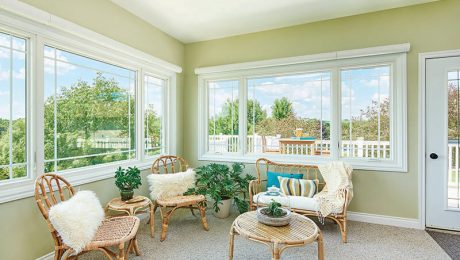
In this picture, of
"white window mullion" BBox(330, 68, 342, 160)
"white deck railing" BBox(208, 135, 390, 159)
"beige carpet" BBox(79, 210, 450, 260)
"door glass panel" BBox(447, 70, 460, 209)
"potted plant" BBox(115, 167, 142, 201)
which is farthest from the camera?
"white window mullion" BBox(330, 68, 342, 160)

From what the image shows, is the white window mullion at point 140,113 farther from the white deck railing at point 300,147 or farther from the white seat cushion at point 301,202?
the white seat cushion at point 301,202

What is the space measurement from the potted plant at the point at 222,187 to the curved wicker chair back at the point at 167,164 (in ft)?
1.48

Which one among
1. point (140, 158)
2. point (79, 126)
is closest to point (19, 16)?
point (79, 126)

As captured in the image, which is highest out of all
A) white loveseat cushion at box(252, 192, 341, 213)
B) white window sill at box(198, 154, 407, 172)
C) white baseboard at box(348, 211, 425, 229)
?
white window sill at box(198, 154, 407, 172)

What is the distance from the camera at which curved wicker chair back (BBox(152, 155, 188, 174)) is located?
11.2ft

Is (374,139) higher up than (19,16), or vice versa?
(19,16)

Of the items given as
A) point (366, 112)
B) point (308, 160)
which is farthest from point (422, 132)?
point (308, 160)

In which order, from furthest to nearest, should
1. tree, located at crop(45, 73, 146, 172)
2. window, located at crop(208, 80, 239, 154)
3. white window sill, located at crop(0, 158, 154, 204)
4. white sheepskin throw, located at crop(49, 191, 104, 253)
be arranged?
window, located at crop(208, 80, 239, 154) → tree, located at crop(45, 73, 146, 172) → white window sill, located at crop(0, 158, 154, 204) → white sheepskin throw, located at crop(49, 191, 104, 253)

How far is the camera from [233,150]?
4023 mm

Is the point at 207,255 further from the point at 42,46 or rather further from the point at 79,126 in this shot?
the point at 42,46

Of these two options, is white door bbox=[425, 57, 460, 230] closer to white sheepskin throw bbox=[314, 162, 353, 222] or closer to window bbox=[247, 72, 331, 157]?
white sheepskin throw bbox=[314, 162, 353, 222]

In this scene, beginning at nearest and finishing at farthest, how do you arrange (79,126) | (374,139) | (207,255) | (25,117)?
(25,117), (207,255), (79,126), (374,139)

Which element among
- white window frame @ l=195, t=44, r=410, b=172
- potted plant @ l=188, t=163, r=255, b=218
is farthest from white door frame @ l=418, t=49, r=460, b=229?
potted plant @ l=188, t=163, r=255, b=218

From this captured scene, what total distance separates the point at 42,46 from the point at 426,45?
13.3ft
